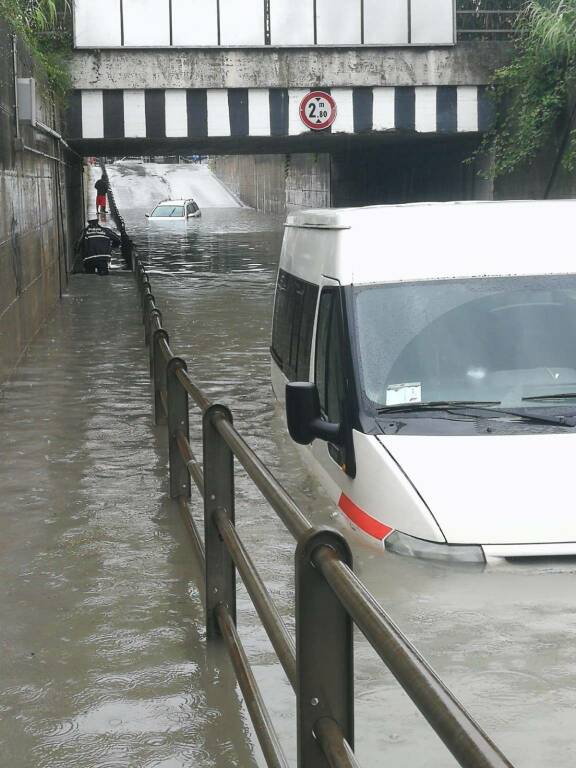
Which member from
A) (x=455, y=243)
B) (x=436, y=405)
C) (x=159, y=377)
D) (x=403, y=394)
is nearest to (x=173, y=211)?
(x=159, y=377)

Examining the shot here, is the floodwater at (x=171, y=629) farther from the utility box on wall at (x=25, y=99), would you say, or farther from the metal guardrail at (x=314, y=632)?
the utility box on wall at (x=25, y=99)

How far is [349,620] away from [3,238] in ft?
34.8

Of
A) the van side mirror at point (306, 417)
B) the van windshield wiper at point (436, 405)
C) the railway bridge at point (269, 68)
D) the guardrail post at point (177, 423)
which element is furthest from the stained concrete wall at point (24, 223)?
the van windshield wiper at point (436, 405)

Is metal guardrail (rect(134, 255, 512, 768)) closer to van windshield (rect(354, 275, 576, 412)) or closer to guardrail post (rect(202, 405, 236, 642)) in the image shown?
guardrail post (rect(202, 405, 236, 642))

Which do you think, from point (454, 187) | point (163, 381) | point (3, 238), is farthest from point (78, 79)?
point (163, 381)

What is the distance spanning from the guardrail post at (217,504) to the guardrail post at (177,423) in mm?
2112

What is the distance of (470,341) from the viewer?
6.91 m

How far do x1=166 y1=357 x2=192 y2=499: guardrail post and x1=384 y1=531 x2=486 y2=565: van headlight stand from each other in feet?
6.02

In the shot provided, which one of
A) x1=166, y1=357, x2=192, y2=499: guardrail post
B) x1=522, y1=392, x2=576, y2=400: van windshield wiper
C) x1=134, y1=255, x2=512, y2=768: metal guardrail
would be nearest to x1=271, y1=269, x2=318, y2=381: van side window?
x1=166, y1=357, x2=192, y2=499: guardrail post

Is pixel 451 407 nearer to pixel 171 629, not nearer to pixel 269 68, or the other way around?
pixel 171 629

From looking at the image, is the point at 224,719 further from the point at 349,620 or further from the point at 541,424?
the point at 541,424

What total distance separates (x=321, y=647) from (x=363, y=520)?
351 centimetres

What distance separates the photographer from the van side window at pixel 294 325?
26.8ft

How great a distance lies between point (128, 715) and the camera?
15.2 ft
